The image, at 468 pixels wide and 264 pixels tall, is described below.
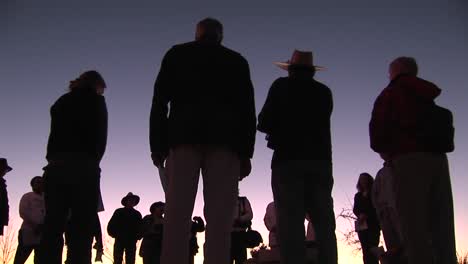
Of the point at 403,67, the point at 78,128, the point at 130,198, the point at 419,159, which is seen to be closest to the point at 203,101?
the point at 419,159

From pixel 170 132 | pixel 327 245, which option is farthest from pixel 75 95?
pixel 327 245

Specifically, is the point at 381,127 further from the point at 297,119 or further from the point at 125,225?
the point at 125,225

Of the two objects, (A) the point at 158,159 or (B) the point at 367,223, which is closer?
(A) the point at 158,159

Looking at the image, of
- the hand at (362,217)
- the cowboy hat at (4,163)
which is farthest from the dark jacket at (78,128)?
the hand at (362,217)

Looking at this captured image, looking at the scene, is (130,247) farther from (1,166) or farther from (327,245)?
(327,245)

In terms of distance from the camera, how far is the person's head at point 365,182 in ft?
31.4

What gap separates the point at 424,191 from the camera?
3.92 meters

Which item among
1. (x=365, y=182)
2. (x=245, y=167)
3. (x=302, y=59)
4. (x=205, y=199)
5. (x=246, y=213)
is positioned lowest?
(x=205, y=199)

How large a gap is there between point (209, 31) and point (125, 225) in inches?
346

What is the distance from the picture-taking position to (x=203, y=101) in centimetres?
350

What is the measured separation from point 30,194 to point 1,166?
2.40 feet

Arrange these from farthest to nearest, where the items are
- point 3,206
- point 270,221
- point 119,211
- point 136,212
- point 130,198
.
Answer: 1. point 130,198
2. point 136,212
3. point 119,211
4. point 270,221
5. point 3,206

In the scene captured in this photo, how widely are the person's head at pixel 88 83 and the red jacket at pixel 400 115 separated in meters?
2.71

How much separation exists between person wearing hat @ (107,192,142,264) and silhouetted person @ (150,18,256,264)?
870 centimetres
